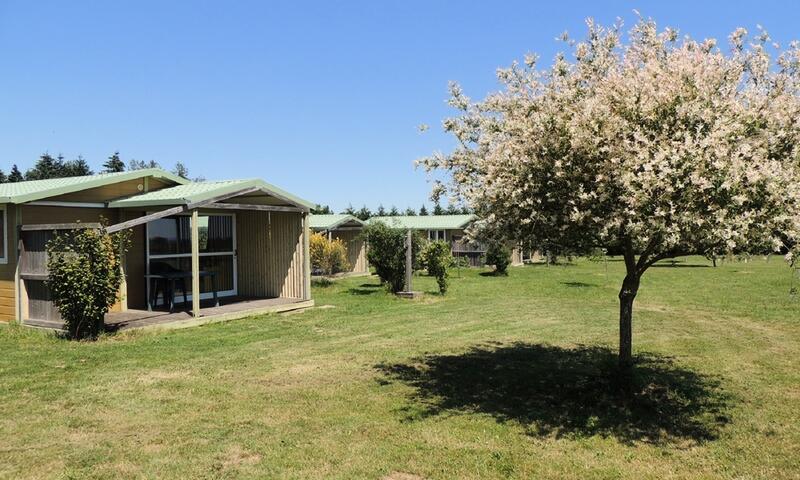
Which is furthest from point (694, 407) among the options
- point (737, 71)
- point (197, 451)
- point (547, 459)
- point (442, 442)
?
point (197, 451)

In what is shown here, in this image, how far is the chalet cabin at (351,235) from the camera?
90.9ft

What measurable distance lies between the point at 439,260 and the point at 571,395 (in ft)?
37.4

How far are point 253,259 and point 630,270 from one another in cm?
1131

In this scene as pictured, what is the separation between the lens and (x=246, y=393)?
6582mm

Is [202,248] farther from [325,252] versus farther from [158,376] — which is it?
[325,252]

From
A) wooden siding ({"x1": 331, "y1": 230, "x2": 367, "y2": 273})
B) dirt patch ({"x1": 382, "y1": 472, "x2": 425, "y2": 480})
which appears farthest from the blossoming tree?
wooden siding ({"x1": 331, "y1": 230, "x2": 367, "y2": 273})

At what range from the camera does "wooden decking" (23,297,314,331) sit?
1072 cm

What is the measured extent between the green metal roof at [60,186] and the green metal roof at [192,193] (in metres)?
0.42

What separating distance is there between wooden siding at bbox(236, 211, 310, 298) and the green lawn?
316 centimetres

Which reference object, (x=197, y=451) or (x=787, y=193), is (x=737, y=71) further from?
(x=197, y=451)

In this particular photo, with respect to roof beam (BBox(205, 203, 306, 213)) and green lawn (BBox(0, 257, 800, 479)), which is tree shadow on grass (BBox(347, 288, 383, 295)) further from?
green lawn (BBox(0, 257, 800, 479))

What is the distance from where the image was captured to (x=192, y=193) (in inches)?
465

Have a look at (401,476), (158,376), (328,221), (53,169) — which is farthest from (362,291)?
(53,169)

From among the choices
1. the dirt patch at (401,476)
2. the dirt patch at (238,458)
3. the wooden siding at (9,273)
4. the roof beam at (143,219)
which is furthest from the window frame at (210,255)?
the dirt patch at (401,476)
